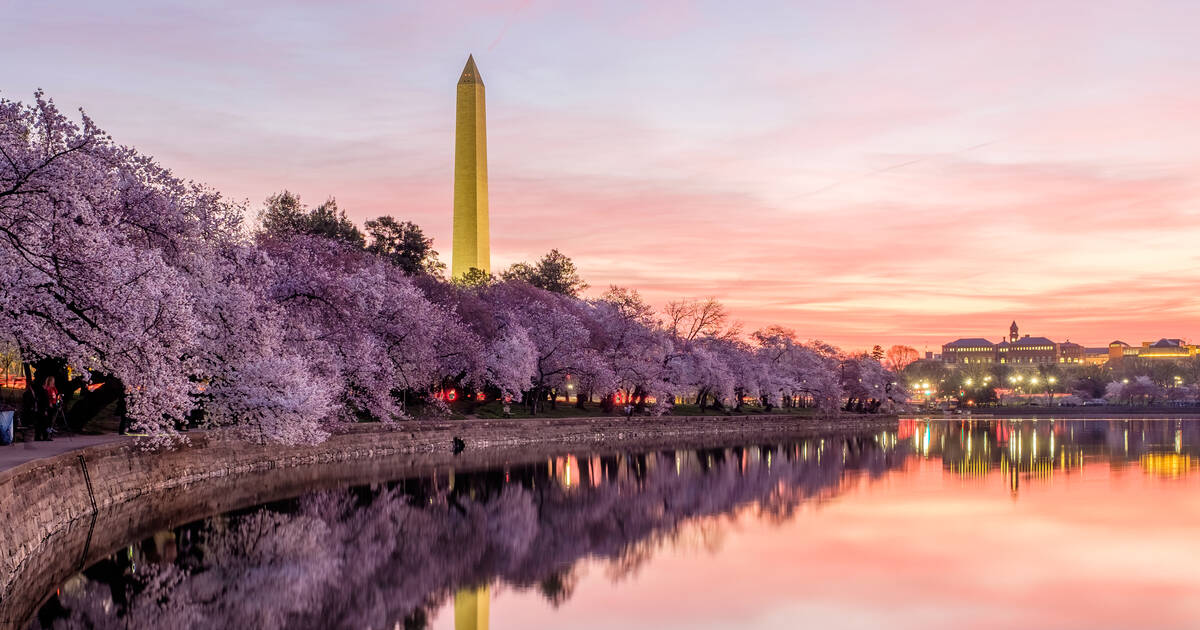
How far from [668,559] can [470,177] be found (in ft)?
212

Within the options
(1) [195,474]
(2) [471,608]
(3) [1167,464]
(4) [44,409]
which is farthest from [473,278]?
(2) [471,608]

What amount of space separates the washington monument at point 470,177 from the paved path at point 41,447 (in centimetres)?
5403

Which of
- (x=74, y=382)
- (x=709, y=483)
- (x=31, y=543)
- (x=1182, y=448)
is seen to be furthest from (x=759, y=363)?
(x=31, y=543)

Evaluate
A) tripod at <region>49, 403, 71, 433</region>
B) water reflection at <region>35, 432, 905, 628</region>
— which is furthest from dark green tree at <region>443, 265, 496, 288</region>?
tripod at <region>49, 403, 71, 433</region>

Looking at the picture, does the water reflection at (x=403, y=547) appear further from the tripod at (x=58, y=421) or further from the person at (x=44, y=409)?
the tripod at (x=58, y=421)

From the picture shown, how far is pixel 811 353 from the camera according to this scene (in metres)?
121

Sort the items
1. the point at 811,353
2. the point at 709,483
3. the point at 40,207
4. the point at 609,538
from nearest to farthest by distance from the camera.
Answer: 1. the point at 40,207
2. the point at 609,538
3. the point at 709,483
4. the point at 811,353

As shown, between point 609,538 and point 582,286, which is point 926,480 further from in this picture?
point 582,286

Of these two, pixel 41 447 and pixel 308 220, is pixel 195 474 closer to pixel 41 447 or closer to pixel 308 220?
pixel 41 447

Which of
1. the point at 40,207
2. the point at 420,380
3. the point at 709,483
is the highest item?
the point at 40,207

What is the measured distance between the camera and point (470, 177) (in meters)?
88.8

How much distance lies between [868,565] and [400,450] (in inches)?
1394

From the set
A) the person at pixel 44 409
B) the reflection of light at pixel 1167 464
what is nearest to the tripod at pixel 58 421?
the person at pixel 44 409

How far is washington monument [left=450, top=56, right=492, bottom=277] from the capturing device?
87938 millimetres
